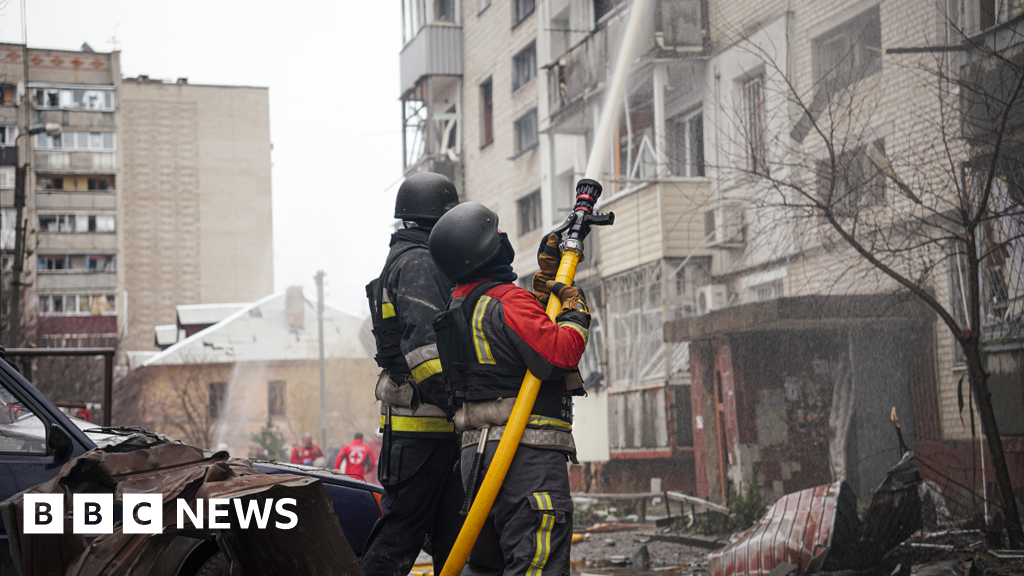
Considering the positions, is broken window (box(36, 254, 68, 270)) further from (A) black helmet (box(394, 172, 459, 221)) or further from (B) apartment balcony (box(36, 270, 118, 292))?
(A) black helmet (box(394, 172, 459, 221))

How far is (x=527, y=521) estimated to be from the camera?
329 cm

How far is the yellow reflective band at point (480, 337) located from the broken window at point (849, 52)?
4.59 meters

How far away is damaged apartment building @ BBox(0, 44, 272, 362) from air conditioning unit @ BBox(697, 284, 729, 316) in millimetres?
41100

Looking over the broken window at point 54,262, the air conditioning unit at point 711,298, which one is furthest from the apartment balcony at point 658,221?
the broken window at point 54,262

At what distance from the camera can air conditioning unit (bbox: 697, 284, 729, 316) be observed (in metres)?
7.96

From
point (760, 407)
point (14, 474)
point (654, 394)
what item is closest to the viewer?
point (14, 474)

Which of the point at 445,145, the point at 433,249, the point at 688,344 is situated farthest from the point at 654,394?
the point at 445,145

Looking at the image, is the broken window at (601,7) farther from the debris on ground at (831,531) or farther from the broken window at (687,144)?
the debris on ground at (831,531)

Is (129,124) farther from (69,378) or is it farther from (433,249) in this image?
(433,249)

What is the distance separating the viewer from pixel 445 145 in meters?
18.5

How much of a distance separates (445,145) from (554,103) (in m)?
6.51

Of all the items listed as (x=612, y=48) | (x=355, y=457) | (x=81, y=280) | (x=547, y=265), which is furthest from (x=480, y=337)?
(x=81, y=280)

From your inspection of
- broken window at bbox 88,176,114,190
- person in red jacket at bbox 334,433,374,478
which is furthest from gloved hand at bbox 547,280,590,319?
broken window at bbox 88,176,114,190

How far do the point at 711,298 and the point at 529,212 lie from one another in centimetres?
735
